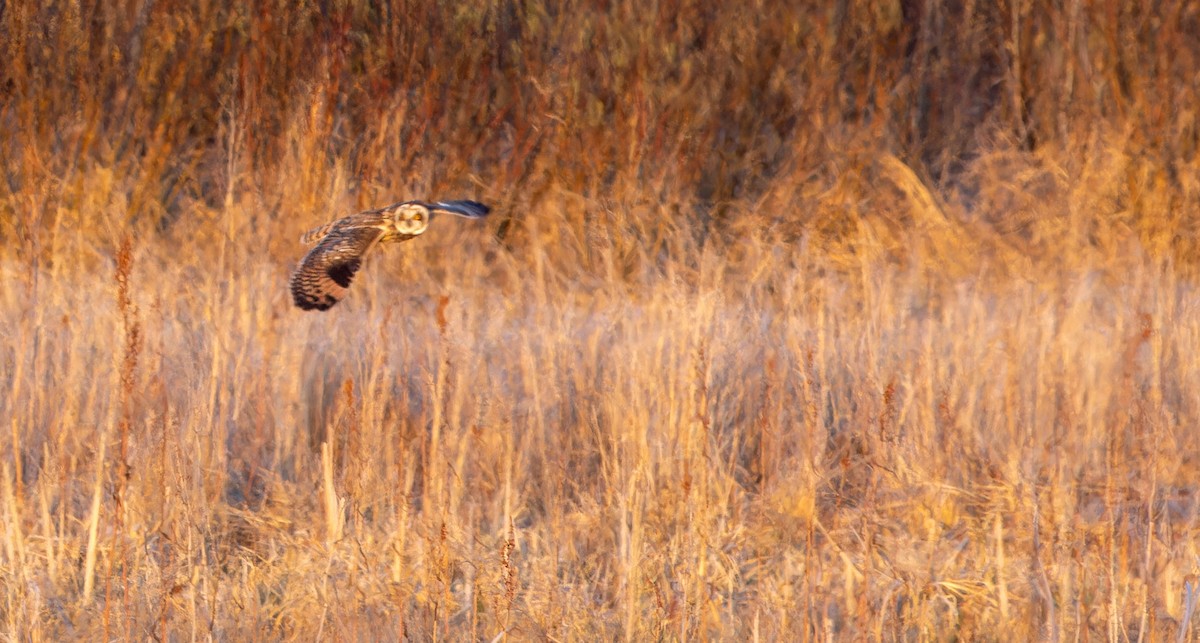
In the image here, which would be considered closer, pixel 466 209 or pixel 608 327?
pixel 466 209

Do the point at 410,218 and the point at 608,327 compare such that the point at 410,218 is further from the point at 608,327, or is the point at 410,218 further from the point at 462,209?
the point at 608,327

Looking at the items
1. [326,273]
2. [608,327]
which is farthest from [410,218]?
[608,327]

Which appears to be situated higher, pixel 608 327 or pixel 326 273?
pixel 326 273

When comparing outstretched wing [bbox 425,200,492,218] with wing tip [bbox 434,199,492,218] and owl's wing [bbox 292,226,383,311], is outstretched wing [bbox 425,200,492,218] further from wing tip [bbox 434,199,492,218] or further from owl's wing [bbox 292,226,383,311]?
owl's wing [bbox 292,226,383,311]

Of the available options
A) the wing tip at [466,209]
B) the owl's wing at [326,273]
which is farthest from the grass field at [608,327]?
the wing tip at [466,209]

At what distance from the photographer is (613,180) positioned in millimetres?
6941

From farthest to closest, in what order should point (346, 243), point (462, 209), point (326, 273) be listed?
point (462, 209)
point (346, 243)
point (326, 273)

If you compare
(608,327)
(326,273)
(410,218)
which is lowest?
(608,327)

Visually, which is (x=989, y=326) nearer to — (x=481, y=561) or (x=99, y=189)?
(x=481, y=561)

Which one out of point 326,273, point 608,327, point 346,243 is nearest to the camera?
point 326,273

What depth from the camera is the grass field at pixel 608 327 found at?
315 cm

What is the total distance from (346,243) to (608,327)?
127 cm

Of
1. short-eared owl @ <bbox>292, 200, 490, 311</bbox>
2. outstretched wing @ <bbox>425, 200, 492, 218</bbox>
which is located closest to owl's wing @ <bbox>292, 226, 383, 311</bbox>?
short-eared owl @ <bbox>292, 200, 490, 311</bbox>

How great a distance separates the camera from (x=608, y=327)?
4523mm
